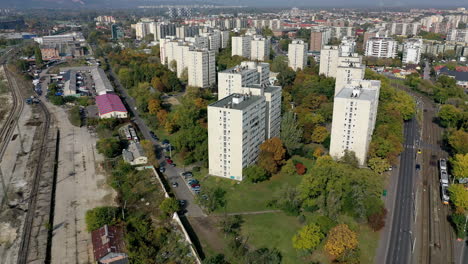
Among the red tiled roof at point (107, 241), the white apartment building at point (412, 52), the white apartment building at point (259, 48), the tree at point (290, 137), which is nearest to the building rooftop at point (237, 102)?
the tree at point (290, 137)

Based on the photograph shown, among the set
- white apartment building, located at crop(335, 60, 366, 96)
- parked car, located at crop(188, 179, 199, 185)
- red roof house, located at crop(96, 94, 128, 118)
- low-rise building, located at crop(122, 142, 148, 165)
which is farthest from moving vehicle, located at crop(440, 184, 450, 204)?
red roof house, located at crop(96, 94, 128, 118)

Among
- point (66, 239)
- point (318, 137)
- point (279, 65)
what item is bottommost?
point (66, 239)

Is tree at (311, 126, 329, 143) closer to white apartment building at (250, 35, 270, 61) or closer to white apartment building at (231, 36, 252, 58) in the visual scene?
white apartment building at (231, 36, 252, 58)

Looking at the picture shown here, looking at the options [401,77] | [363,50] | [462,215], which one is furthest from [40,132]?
[363,50]

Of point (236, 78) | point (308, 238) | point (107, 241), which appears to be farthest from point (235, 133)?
point (236, 78)

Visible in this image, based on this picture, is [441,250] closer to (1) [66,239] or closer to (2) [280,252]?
(2) [280,252]

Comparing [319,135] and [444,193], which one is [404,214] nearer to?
[444,193]
